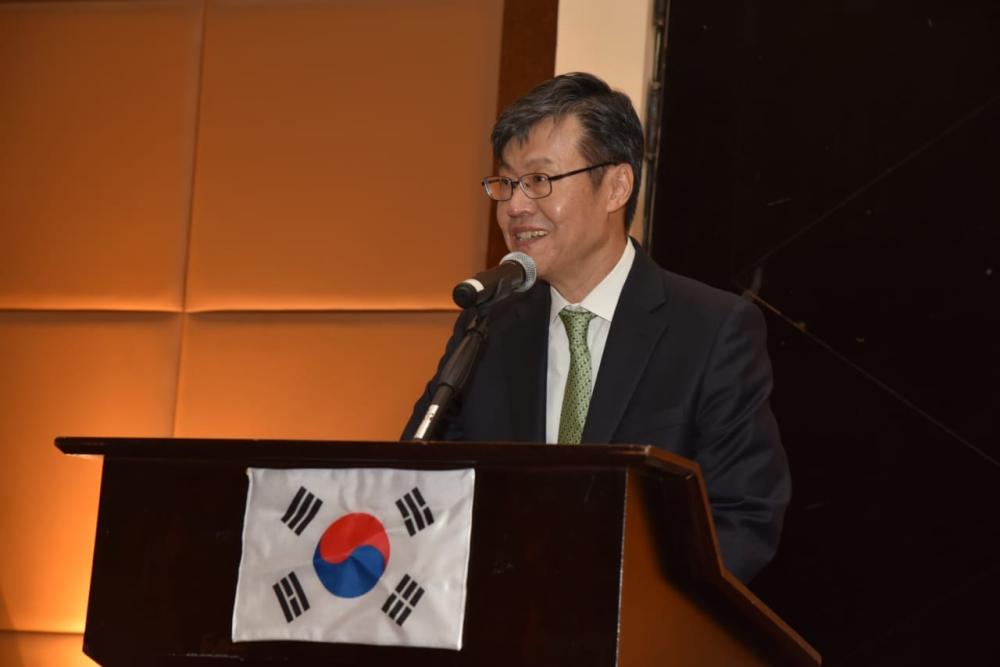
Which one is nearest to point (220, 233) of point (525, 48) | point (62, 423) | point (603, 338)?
point (62, 423)

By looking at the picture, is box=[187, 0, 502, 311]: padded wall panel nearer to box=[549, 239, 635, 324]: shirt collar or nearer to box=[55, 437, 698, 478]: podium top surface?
box=[549, 239, 635, 324]: shirt collar

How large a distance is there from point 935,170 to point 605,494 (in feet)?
6.64

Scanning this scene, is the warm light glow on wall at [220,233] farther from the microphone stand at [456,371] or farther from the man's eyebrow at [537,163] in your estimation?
the microphone stand at [456,371]

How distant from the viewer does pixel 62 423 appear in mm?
3729

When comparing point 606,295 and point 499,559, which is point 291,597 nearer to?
point 499,559

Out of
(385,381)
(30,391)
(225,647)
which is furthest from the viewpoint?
(30,391)

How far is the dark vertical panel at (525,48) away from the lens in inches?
139

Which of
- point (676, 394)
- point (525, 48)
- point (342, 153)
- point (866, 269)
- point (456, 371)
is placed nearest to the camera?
point (456, 371)

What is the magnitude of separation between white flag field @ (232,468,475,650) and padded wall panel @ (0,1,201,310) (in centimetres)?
218

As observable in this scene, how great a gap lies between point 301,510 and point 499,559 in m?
0.27

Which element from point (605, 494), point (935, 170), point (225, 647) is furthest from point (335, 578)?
point (935, 170)

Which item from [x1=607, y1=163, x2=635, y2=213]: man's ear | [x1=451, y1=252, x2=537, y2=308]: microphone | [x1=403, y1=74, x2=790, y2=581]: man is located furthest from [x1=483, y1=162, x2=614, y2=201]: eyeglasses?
[x1=451, y1=252, x2=537, y2=308]: microphone

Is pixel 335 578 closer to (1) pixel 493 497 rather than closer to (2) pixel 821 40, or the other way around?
(1) pixel 493 497

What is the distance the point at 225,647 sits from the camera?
1.62 meters
